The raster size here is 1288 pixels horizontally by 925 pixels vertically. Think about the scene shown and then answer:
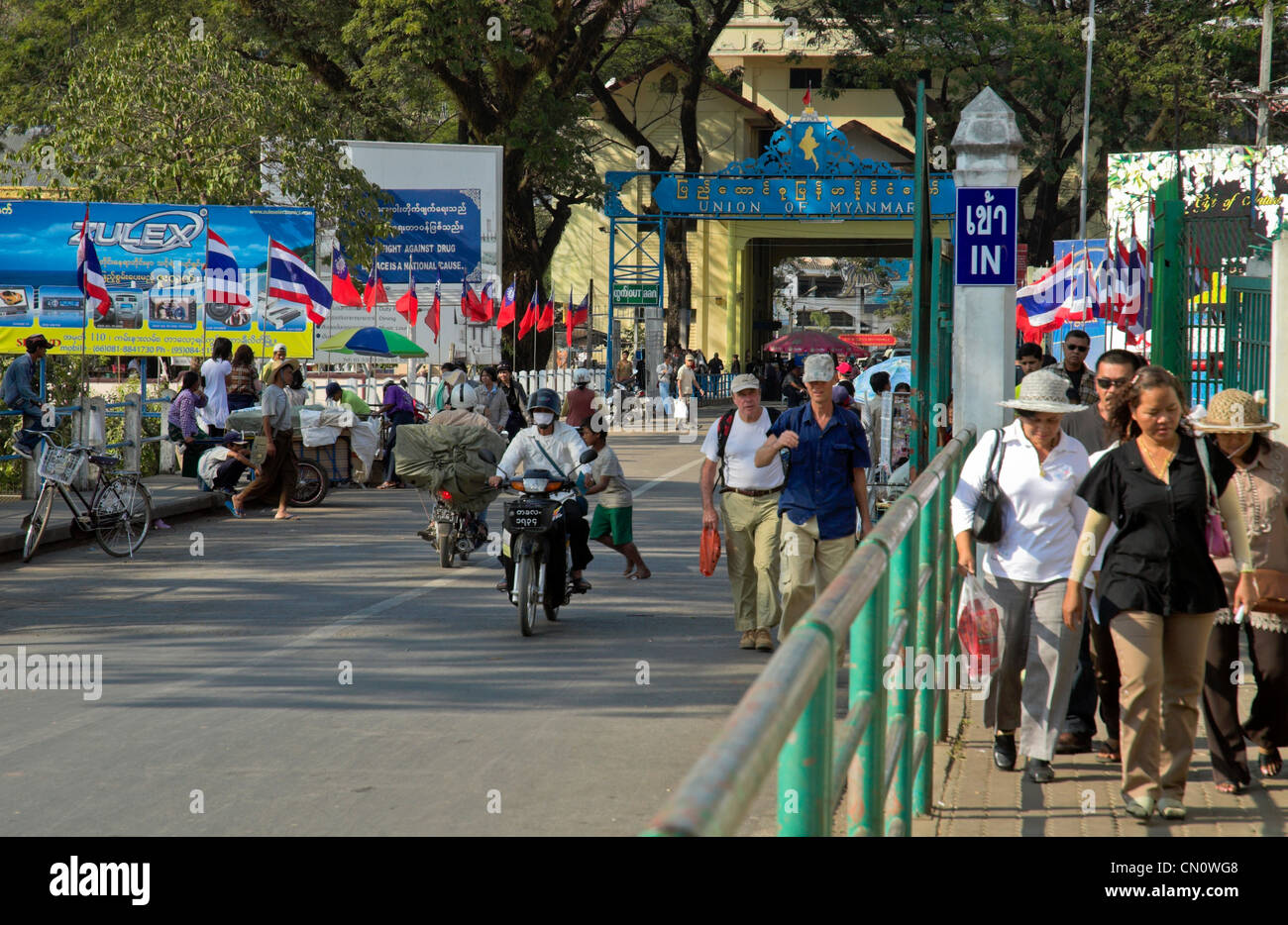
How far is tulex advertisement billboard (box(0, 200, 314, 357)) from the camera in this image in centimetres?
2297

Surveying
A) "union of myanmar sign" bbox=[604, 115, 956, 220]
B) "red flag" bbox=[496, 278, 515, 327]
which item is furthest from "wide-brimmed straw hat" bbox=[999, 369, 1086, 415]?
"union of myanmar sign" bbox=[604, 115, 956, 220]

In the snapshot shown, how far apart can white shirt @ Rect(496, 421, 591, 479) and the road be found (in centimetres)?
106

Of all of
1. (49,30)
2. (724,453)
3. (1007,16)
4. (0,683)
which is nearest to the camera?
(0,683)

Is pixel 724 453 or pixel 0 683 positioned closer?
pixel 0 683

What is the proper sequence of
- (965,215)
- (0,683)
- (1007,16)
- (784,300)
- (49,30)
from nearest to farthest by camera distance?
(0,683)
(965,215)
(49,30)
(1007,16)
(784,300)

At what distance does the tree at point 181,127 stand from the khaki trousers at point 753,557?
19.1 m

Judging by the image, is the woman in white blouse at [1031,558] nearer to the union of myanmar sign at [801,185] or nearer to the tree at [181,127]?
the tree at [181,127]

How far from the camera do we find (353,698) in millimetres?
8078

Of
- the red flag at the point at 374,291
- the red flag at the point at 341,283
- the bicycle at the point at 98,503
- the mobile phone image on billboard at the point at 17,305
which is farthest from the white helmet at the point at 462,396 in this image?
the red flag at the point at 374,291

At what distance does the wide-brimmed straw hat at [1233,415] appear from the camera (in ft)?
20.7

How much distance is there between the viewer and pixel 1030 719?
661 cm
